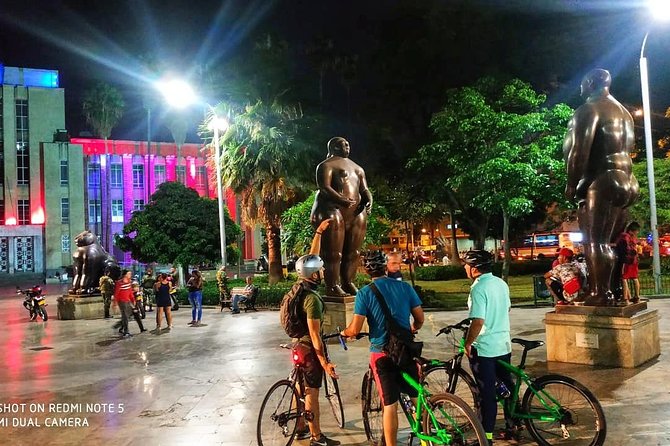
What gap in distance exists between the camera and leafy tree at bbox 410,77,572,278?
17.7 metres

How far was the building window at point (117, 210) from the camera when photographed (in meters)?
55.9

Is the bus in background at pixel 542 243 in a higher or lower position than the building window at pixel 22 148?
lower

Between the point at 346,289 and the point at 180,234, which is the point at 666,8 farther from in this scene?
the point at 180,234

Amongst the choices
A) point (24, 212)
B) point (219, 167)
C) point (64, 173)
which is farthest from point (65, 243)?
point (219, 167)

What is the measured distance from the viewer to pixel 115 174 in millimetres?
55750

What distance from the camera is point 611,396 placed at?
622 centimetres

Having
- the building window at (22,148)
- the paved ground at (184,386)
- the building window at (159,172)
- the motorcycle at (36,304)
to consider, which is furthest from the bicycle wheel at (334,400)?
the building window at (22,148)

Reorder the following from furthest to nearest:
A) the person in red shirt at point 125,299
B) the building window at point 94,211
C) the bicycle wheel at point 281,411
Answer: the building window at point 94,211
the person in red shirt at point 125,299
the bicycle wheel at point 281,411

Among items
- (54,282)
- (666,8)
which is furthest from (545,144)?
(54,282)

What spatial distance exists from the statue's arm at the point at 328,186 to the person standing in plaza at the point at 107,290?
32.8 feet

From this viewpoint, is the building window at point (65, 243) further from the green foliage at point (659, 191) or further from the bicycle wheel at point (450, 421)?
the bicycle wheel at point (450, 421)

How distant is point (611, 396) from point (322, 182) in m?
5.64

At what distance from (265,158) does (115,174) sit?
39.1 m

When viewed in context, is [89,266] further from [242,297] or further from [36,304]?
[242,297]
